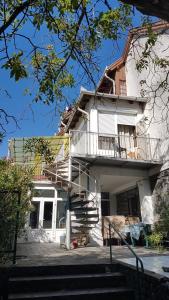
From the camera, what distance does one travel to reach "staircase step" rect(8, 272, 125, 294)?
16.3 feet

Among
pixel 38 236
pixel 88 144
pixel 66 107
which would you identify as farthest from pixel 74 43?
pixel 38 236

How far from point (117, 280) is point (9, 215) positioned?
2637mm

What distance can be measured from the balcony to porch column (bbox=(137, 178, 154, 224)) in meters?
0.91

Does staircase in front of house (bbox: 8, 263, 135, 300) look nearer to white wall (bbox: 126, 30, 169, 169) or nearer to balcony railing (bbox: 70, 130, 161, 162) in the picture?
white wall (bbox: 126, 30, 169, 169)

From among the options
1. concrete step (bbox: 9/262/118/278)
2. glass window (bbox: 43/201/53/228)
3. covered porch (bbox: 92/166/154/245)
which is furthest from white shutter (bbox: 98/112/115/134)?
concrete step (bbox: 9/262/118/278)

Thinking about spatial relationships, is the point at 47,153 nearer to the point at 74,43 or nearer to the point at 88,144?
the point at 74,43

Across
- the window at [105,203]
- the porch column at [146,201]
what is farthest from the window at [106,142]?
the window at [105,203]

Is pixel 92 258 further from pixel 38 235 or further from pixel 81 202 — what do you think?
pixel 38 235

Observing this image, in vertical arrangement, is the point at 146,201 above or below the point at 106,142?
below

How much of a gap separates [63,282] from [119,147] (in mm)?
8054

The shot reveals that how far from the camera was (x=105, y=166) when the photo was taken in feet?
39.8

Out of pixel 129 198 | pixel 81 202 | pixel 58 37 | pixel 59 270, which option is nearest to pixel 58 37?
pixel 58 37

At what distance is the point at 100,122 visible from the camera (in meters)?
12.9

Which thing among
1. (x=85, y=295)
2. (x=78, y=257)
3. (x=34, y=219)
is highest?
(x=34, y=219)
